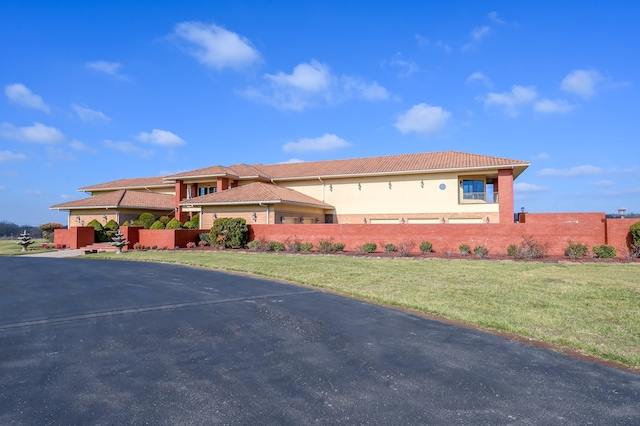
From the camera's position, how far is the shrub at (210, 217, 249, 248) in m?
25.3

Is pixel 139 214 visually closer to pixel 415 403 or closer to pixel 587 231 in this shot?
A: pixel 587 231

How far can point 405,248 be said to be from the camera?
854 inches

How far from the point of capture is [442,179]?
3030cm

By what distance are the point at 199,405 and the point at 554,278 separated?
40.5 ft

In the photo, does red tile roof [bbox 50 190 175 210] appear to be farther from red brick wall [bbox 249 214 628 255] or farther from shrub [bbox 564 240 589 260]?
shrub [bbox 564 240 589 260]

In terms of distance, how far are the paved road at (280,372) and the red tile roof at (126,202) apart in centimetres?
2754

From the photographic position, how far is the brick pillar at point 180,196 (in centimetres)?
3503

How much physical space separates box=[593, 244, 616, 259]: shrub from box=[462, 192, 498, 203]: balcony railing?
410 inches

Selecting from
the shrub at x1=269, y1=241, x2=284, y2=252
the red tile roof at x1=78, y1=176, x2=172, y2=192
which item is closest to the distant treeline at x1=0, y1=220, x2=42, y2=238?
the red tile roof at x1=78, y1=176, x2=172, y2=192

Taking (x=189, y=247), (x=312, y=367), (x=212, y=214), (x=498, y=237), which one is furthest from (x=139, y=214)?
(x=312, y=367)

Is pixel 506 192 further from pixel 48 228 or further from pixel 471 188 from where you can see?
pixel 48 228

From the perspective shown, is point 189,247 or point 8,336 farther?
point 189,247

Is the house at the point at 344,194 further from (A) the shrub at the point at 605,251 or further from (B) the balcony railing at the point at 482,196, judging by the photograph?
(A) the shrub at the point at 605,251

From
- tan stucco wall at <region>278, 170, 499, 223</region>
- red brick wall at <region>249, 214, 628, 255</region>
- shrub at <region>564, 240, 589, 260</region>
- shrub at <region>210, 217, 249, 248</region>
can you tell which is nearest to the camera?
shrub at <region>564, 240, 589, 260</region>
